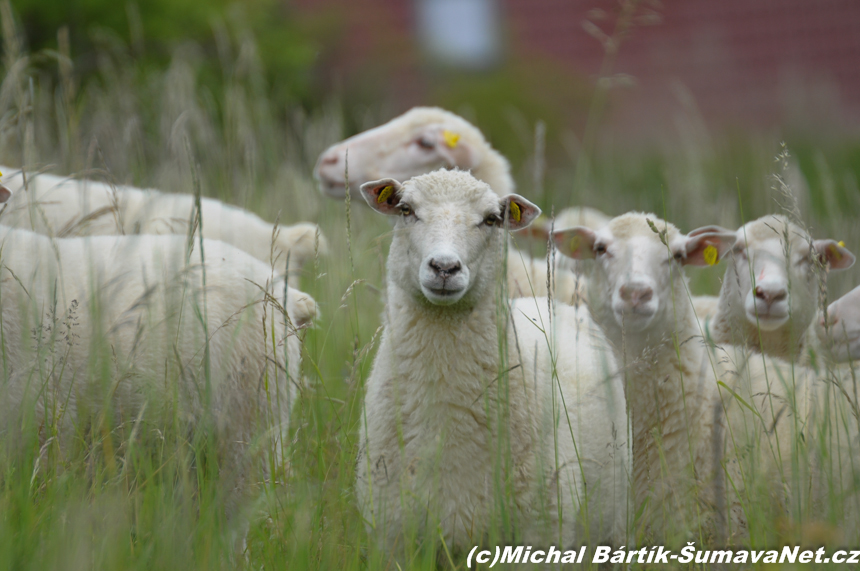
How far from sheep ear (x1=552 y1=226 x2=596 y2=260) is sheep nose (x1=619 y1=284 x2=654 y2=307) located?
1.10 feet

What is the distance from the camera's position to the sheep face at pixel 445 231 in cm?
229

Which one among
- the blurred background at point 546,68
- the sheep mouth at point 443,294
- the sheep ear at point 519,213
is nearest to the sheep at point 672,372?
the sheep ear at point 519,213

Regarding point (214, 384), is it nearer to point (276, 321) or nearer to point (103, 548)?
point (276, 321)

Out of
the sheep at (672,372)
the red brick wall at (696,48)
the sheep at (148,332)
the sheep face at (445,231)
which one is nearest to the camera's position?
the sheep face at (445,231)

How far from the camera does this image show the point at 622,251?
2908 mm

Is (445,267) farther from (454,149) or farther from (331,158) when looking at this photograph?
(454,149)

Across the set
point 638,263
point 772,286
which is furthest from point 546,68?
point 638,263

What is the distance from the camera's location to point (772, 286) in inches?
115

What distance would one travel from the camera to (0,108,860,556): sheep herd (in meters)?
2.15

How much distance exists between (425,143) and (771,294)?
2.19 meters

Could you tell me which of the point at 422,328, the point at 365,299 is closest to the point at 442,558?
the point at 422,328

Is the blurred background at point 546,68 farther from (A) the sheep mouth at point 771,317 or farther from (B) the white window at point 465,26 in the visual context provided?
(A) the sheep mouth at point 771,317

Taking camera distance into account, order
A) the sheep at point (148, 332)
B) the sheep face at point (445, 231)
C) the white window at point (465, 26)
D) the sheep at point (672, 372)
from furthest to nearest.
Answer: the white window at point (465, 26) < the sheep at point (672, 372) < the sheep at point (148, 332) < the sheep face at point (445, 231)

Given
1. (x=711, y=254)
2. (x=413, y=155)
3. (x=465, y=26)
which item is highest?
(x=465, y=26)
